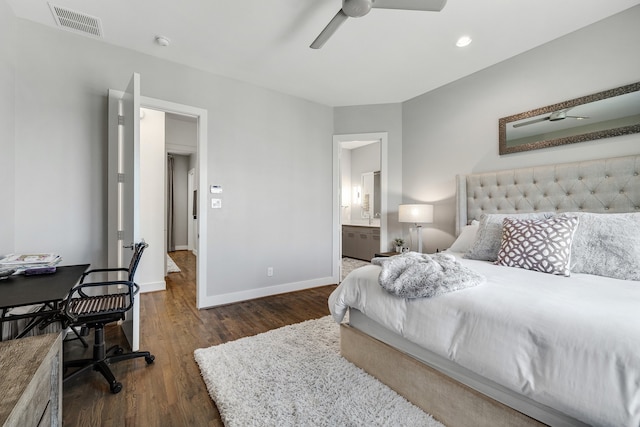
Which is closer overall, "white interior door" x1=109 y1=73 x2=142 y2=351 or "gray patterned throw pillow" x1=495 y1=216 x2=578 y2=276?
"gray patterned throw pillow" x1=495 y1=216 x2=578 y2=276

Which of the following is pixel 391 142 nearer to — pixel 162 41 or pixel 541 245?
pixel 541 245

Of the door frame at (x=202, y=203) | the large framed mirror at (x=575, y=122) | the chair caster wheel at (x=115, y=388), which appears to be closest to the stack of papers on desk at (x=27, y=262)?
the chair caster wheel at (x=115, y=388)

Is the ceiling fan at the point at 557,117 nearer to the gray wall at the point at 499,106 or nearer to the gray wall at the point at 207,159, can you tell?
the gray wall at the point at 499,106

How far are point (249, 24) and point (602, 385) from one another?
120 inches

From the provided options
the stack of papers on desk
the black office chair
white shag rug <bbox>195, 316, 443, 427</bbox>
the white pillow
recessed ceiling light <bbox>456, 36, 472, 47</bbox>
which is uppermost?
recessed ceiling light <bbox>456, 36, 472, 47</bbox>

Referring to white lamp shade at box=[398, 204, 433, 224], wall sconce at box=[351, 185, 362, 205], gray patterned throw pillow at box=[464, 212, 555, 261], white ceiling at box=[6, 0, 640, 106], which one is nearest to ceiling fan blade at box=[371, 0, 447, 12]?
white ceiling at box=[6, 0, 640, 106]

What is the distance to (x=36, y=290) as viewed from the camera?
1.54m

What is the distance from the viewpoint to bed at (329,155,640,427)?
0.97m

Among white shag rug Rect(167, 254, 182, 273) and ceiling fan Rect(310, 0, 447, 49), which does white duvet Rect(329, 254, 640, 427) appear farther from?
white shag rug Rect(167, 254, 182, 273)

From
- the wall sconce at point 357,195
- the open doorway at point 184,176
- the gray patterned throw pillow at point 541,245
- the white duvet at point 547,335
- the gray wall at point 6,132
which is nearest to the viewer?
the white duvet at point 547,335

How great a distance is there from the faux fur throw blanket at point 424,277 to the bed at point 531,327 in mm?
47

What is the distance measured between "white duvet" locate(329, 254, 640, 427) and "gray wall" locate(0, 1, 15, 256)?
111 inches

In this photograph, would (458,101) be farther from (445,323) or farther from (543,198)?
(445,323)

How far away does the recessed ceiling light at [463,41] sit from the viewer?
259 cm
